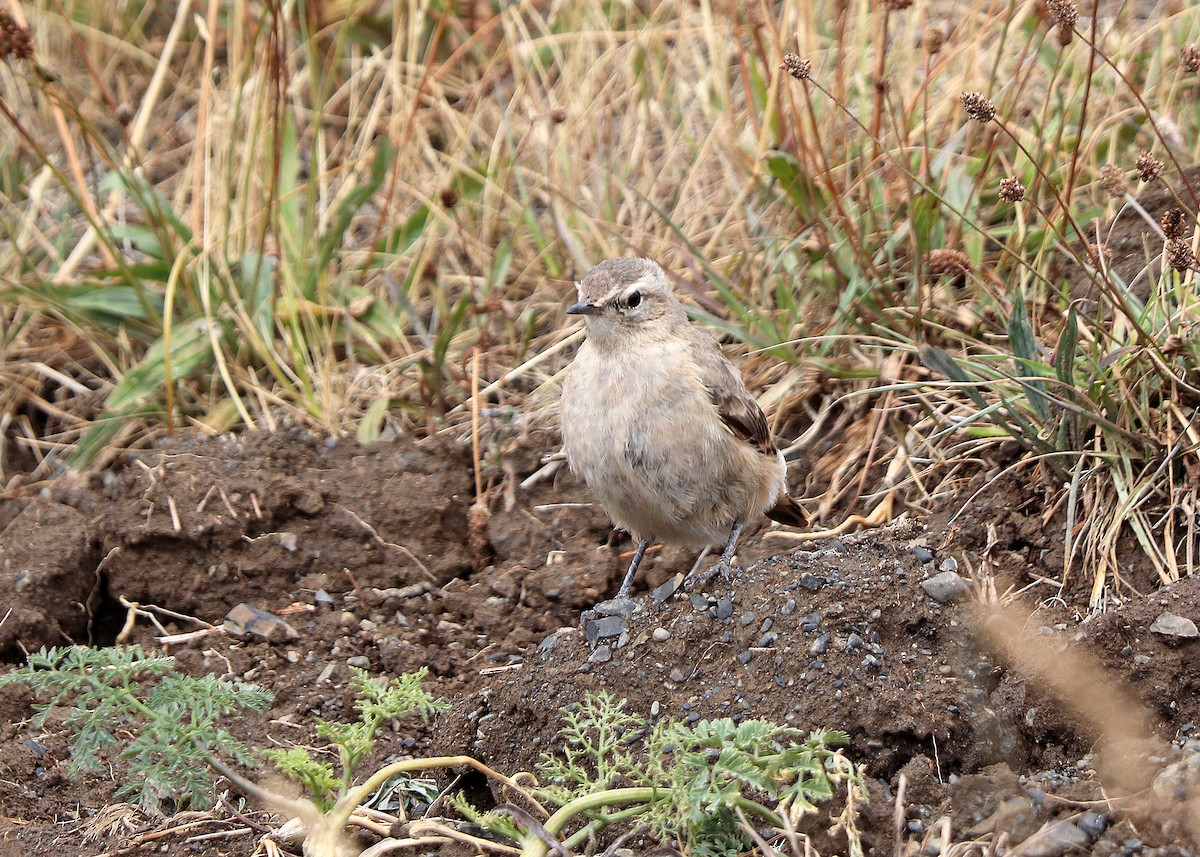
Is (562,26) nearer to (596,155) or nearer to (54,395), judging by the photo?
(596,155)

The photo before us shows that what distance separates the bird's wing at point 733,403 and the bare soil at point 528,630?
568mm

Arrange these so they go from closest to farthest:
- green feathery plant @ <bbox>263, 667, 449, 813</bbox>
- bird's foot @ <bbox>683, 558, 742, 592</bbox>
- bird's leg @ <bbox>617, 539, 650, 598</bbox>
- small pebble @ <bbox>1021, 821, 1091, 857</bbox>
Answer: small pebble @ <bbox>1021, 821, 1091, 857</bbox>
green feathery plant @ <bbox>263, 667, 449, 813</bbox>
bird's foot @ <bbox>683, 558, 742, 592</bbox>
bird's leg @ <bbox>617, 539, 650, 598</bbox>

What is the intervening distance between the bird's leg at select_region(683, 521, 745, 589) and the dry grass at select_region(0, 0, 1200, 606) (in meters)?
0.52

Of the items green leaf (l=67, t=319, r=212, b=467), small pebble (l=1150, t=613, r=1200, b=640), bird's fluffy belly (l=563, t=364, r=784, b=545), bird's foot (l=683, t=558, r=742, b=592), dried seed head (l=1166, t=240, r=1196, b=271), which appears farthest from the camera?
green leaf (l=67, t=319, r=212, b=467)

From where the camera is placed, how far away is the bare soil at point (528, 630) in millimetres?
3545

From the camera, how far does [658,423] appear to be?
4676 millimetres

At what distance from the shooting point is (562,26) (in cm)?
781

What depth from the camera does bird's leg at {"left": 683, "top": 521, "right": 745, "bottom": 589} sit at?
453 centimetres

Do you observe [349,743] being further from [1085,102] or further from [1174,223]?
[1085,102]

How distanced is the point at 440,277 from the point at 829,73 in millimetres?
2371

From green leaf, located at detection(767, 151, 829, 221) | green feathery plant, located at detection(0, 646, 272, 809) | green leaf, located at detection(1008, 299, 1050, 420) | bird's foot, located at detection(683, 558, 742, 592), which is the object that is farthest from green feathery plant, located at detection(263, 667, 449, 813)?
green leaf, located at detection(767, 151, 829, 221)

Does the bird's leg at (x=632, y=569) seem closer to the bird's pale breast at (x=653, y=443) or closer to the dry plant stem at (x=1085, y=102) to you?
the bird's pale breast at (x=653, y=443)

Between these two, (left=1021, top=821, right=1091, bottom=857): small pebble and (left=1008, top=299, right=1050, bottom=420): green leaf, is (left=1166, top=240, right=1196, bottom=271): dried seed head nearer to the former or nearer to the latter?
(left=1008, top=299, right=1050, bottom=420): green leaf

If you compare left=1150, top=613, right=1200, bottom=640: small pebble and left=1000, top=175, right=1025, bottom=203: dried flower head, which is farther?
left=1000, top=175, right=1025, bottom=203: dried flower head
